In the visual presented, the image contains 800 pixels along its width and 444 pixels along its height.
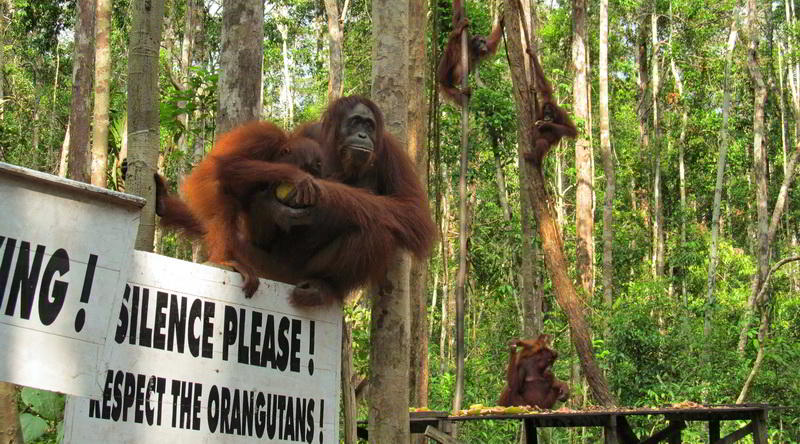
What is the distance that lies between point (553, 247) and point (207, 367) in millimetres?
4940

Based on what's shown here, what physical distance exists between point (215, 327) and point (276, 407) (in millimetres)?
269

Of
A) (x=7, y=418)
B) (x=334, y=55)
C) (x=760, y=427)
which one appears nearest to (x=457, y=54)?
(x=760, y=427)

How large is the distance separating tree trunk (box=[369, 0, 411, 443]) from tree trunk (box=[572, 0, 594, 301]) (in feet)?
22.3

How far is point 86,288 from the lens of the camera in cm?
181

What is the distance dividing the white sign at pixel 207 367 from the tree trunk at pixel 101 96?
4307mm

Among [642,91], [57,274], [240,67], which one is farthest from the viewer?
[642,91]

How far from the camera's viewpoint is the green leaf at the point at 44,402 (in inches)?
114

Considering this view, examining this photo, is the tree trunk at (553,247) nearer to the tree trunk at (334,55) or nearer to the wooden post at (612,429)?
the wooden post at (612,429)

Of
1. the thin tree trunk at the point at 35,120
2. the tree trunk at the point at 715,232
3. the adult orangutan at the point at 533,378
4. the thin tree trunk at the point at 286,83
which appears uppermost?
the thin tree trunk at the point at 286,83

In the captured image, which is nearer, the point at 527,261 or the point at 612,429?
the point at 612,429

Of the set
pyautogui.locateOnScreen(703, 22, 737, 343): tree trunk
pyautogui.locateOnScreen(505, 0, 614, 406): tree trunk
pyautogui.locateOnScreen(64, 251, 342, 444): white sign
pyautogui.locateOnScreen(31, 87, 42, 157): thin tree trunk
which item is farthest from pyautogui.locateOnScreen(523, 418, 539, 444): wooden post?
pyautogui.locateOnScreen(31, 87, 42, 157): thin tree trunk

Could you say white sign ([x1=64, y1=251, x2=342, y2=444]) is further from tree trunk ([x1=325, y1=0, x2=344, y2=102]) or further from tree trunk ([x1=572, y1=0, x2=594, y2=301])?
tree trunk ([x1=325, y1=0, x2=344, y2=102])

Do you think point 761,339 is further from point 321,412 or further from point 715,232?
point 321,412

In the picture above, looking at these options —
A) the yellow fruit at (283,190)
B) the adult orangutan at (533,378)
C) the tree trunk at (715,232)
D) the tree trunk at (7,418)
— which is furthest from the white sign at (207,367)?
the tree trunk at (715,232)
